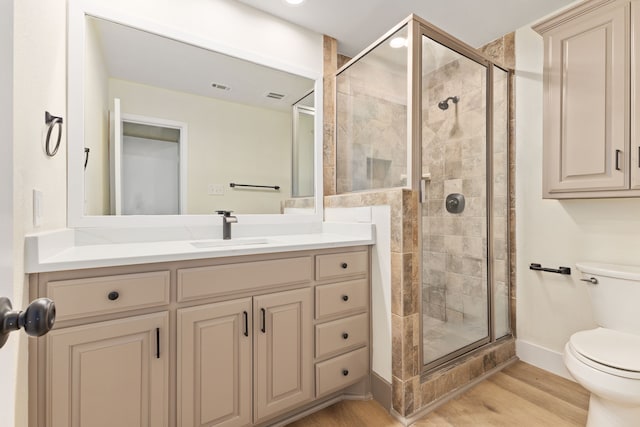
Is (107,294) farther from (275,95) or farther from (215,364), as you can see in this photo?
(275,95)

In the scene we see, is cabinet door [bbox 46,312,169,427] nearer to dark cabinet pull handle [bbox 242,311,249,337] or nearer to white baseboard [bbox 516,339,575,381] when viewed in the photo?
dark cabinet pull handle [bbox 242,311,249,337]

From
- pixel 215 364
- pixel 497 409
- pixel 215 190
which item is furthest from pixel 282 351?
pixel 497 409

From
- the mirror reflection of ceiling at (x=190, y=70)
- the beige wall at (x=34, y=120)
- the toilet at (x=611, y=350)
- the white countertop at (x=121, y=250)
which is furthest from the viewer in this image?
the mirror reflection of ceiling at (x=190, y=70)

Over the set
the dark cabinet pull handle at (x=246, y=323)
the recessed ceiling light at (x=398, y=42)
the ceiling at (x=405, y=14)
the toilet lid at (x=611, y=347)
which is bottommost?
the toilet lid at (x=611, y=347)

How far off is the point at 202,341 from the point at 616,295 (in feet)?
6.59

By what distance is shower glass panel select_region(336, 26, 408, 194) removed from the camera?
178cm

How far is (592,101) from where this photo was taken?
5.32 feet

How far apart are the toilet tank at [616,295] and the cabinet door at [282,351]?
5.01ft

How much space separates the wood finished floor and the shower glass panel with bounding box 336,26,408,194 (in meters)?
1.24

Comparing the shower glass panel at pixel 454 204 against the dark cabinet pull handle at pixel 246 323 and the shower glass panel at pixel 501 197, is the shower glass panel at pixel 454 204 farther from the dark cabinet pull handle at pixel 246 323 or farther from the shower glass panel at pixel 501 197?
the dark cabinet pull handle at pixel 246 323

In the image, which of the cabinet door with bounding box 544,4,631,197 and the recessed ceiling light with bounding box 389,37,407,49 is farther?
the recessed ceiling light with bounding box 389,37,407,49

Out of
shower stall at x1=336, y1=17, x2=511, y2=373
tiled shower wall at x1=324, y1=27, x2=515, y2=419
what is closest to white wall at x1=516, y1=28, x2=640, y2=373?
shower stall at x1=336, y1=17, x2=511, y2=373

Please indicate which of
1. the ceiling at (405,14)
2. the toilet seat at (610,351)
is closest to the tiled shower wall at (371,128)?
the ceiling at (405,14)

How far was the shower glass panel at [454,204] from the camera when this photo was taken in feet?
5.97
